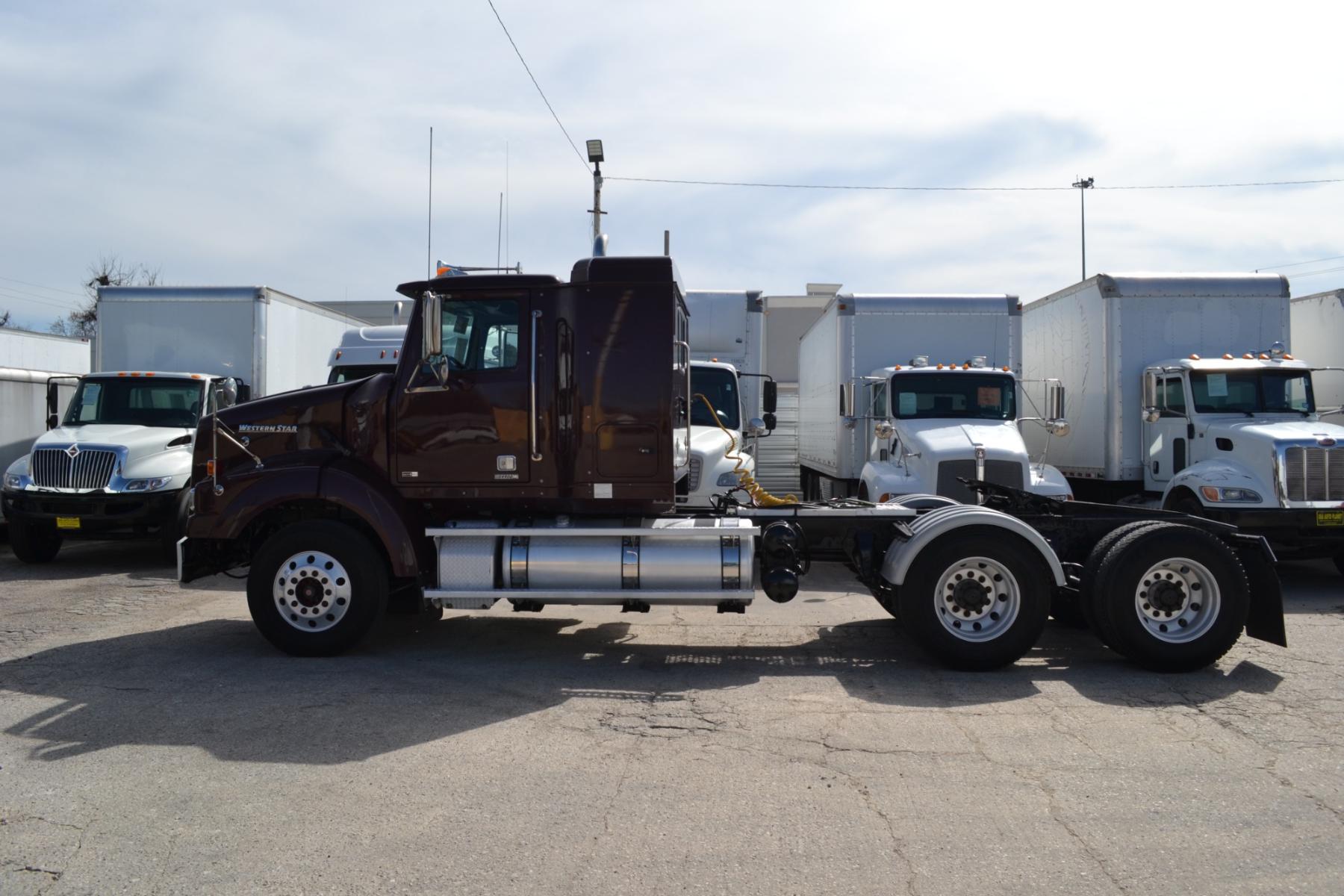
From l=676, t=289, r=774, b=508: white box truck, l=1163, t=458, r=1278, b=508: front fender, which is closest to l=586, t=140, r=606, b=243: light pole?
l=676, t=289, r=774, b=508: white box truck

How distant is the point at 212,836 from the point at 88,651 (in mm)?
4343

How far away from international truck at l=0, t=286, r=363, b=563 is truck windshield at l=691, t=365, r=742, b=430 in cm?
546

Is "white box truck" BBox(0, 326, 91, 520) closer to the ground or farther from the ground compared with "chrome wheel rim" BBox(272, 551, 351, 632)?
farther from the ground

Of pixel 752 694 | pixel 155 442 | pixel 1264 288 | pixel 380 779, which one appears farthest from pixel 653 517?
pixel 1264 288

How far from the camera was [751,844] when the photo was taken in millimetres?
4309

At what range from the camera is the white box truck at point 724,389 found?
10.5m

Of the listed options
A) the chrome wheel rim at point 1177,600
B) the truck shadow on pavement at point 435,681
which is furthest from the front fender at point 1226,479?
the chrome wheel rim at point 1177,600

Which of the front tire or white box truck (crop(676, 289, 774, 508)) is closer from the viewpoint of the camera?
the front tire

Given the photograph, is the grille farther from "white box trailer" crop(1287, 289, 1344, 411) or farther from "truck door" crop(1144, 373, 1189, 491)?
"white box trailer" crop(1287, 289, 1344, 411)

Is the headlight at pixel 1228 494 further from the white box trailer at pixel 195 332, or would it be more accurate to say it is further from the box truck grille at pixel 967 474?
the white box trailer at pixel 195 332

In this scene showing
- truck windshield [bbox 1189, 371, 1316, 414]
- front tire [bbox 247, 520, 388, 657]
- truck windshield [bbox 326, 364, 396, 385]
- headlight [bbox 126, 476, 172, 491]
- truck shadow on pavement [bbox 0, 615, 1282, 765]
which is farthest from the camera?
truck windshield [bbox 326, 364, 396, 385]

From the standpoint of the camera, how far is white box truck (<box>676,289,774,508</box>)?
34.4 ft

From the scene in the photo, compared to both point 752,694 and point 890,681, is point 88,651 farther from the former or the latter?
point 890,681

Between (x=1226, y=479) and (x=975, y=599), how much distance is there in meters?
5.98
